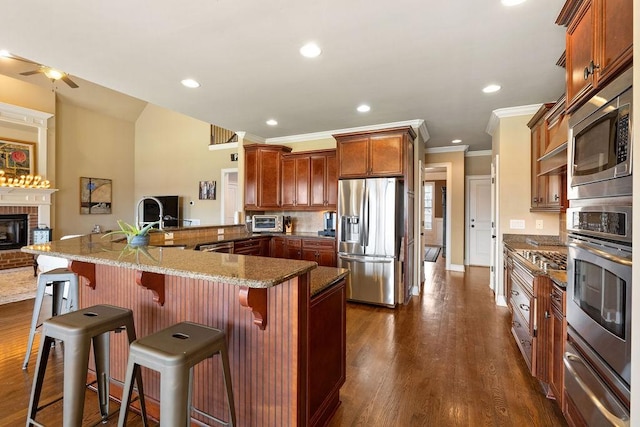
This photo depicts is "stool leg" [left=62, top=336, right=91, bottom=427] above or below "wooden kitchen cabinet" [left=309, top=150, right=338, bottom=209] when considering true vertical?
below

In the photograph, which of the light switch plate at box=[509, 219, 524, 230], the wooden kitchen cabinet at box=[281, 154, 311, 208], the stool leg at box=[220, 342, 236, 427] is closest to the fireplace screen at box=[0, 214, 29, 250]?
the wooden kitchen cabinet at box=[281, 154, 311, 208]

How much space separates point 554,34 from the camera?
224cm

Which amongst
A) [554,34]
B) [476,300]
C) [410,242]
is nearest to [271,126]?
[410,242]

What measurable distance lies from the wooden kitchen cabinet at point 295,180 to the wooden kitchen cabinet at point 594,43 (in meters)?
3.65

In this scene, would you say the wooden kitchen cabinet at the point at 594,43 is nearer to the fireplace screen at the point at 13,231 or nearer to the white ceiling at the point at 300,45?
the white ceiling at the point at 300,45

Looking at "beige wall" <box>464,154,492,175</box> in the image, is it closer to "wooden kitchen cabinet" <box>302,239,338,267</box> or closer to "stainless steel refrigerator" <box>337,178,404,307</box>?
"stainless steel refrigerator" <box>337,178,404,307</box>

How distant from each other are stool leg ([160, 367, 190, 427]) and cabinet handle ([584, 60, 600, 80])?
7.28 ft

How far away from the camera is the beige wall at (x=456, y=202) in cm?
625

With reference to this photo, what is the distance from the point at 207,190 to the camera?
775 cm

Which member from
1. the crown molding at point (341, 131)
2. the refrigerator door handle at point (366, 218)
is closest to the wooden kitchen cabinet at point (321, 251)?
the refrigerator door handle at point (366, 218)

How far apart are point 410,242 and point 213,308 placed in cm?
322

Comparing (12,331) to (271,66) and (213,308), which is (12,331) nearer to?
(213,308)

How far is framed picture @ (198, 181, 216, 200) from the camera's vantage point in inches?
302

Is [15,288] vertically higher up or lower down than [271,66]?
lower down
